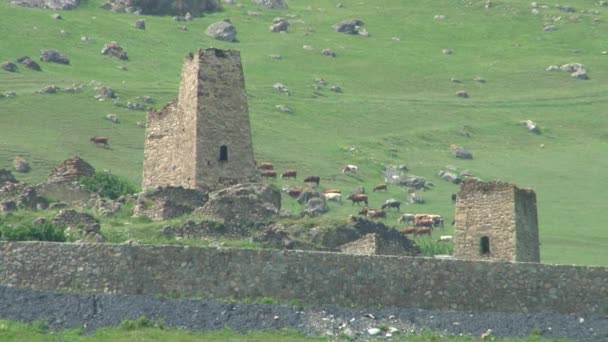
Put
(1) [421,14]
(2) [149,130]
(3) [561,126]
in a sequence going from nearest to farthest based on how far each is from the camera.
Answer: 1. (2) [149,130]
2. (3) [561,126]
3. (1) [421,14]

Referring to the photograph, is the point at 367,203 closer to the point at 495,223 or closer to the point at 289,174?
the point at 289,174

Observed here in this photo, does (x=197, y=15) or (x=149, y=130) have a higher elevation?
(x=197, y=15)

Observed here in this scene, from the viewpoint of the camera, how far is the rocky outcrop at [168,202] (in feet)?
227

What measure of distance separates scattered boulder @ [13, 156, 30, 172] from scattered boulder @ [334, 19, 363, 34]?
77773 mm

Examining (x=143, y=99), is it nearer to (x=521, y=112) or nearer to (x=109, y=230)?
(x=521, y=112)

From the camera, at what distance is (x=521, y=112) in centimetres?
14050

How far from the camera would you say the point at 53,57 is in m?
136

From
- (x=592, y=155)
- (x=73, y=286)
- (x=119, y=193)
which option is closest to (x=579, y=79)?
(x=592, y=155)

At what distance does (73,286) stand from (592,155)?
246 ft

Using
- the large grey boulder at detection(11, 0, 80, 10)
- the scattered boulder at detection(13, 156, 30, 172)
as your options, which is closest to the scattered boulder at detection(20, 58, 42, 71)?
the large grey boulder at detection(11, 0, 80, 10)

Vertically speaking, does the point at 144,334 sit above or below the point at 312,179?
below

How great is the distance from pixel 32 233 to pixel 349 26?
112024 millimetres

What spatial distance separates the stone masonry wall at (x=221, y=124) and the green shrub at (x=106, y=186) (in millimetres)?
6515

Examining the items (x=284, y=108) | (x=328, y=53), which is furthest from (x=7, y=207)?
(x=328, y=53)
